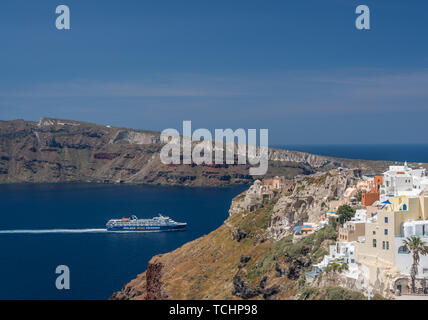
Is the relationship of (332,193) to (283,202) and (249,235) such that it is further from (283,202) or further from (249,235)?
(249,235)

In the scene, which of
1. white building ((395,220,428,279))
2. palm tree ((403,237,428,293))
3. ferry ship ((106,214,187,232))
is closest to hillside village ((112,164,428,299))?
white building ((395,220,428,279))

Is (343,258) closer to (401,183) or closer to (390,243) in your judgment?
(390,243)

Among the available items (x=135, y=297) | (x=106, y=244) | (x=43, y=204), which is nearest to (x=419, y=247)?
(x=135, y=297)

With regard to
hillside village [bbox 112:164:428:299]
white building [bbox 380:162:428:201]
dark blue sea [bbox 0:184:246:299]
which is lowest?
dark blue sea [bbox 0:184:246:299]

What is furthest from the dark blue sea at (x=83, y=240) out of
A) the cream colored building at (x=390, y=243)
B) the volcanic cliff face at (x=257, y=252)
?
the cream colored building at (x=390, y=243)

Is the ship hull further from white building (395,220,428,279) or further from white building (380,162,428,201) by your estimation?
white building (395,220,428,279)

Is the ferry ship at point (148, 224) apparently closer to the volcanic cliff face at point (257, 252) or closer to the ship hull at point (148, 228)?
the ship hull at point (148, 228)
